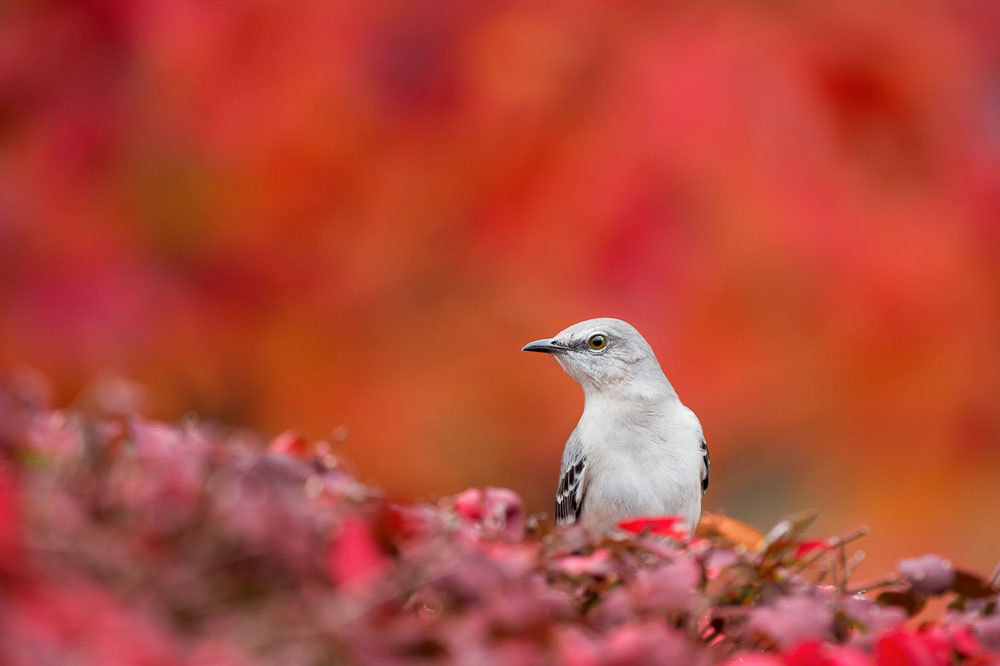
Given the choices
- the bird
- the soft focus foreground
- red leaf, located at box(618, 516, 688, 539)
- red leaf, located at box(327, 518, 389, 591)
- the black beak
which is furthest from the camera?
the black beak

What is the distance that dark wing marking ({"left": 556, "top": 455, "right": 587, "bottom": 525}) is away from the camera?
10.4 ft

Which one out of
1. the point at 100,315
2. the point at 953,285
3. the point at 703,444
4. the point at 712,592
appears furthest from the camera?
the point at 953,285

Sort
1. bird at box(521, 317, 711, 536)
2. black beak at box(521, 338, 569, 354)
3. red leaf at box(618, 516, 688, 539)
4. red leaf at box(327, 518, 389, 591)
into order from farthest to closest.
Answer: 1. black beak at box(521, 338, 569, 354)
2. bird at box(521, 317, 711, 536)
3. red leaf at box(618, 516, 688, 539)
4. red leaf at box(327, 518, 389, 591)

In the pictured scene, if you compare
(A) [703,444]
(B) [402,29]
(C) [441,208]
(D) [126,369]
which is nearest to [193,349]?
(D) [126,369]

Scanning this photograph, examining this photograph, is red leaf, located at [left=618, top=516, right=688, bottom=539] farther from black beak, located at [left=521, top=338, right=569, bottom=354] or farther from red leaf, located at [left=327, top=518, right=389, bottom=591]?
black beak, located at [left=521, top=338, right=569, bottom=354]

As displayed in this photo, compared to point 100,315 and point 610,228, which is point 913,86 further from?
point 100,315

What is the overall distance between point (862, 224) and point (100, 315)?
141 inches

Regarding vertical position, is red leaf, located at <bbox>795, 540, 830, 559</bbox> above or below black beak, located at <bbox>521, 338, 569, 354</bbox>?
below

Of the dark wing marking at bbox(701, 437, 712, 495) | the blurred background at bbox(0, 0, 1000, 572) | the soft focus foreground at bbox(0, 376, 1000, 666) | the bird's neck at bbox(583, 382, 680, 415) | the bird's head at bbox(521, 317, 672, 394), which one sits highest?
the blurred background at bbox(0, 0, 1000, 572)

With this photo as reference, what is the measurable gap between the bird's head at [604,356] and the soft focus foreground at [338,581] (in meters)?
1.49

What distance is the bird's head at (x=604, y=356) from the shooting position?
318cm

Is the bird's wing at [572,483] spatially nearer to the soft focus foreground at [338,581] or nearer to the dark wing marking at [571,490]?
the dark wing marking at [571,490]

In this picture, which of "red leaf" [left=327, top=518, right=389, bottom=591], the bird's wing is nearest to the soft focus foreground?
"red leaf" [left=327, top=518, right=389, bottom=591]

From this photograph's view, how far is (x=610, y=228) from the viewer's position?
4629 mm
